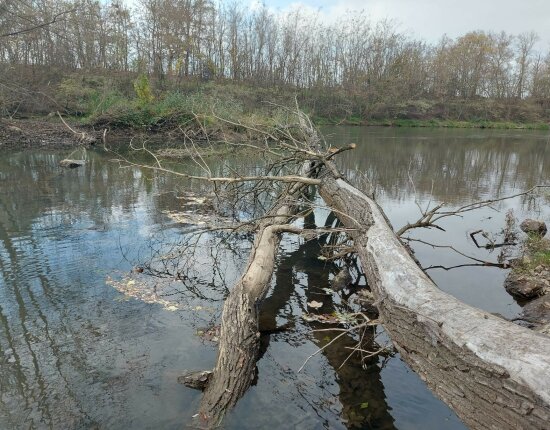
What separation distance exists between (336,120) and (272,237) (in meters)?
34.2

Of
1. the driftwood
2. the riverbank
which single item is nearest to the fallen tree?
the driftwood

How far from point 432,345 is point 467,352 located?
29 centimetres

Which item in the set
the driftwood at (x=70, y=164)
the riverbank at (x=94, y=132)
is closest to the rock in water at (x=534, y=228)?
the riverbank at (x=94, y=132)

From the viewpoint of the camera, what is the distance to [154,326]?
4.12 m

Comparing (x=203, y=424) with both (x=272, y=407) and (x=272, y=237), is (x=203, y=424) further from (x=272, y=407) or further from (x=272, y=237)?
(x=272, y=237)

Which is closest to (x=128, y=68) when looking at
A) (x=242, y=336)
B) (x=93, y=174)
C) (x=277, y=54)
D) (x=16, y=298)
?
(x=277, y=54)

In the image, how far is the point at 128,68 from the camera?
30.6m

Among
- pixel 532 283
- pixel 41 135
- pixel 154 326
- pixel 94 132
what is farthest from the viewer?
pixel 94 132

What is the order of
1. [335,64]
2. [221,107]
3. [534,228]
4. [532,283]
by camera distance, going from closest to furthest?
[532,283], [534,228], [221,107], [335,64]

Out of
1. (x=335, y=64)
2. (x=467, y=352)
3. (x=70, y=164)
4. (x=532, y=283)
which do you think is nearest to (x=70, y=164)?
(x=70, y=164)

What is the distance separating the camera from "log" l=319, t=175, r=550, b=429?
5.88ft

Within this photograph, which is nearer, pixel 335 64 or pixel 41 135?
pixel 41 135

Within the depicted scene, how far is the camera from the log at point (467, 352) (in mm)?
1793

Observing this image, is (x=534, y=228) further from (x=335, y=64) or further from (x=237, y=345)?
(x=335, y=64)
